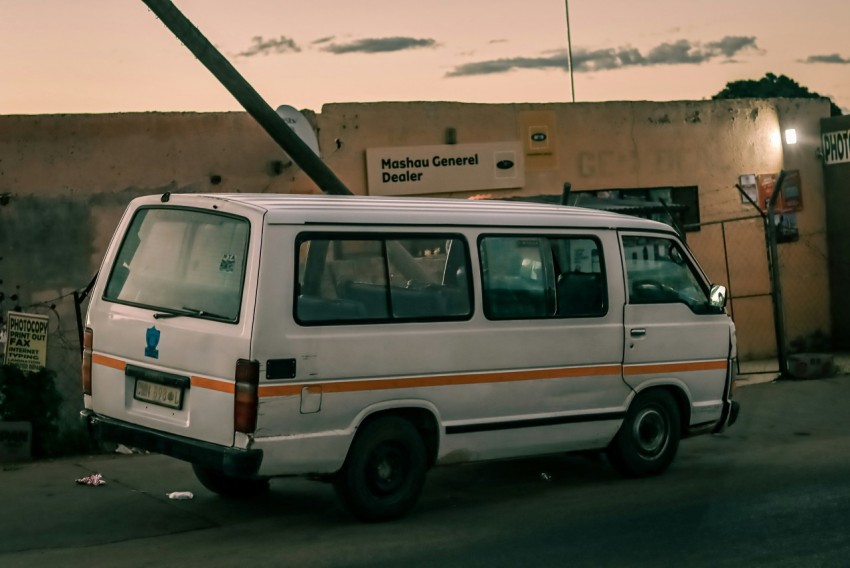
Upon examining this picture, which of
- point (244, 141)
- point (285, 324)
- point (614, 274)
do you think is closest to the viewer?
point (285, 324)

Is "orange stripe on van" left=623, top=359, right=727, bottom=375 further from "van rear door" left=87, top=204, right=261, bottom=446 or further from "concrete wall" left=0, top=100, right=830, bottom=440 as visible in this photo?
"concrete wall" left=0, top=100, right=830, bottom=440

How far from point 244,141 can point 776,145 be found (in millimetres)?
8762

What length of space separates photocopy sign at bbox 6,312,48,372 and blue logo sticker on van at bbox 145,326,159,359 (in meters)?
4.59

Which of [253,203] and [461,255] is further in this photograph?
[461,255]

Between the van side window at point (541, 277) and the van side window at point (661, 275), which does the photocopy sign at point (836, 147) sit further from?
the van side window at point (541, 277)

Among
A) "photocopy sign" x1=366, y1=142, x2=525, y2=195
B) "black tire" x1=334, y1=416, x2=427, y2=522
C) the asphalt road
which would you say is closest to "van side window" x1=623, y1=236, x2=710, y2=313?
the asphalt road

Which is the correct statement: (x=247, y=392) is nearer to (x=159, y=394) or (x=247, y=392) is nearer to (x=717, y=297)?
(x=159, y=394)

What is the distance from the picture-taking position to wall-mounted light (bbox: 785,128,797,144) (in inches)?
711

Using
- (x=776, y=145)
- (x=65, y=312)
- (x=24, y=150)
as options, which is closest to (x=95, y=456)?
(x=65, y=312)

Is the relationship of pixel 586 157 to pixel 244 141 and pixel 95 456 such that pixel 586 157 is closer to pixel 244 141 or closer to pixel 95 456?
pixel 244 141

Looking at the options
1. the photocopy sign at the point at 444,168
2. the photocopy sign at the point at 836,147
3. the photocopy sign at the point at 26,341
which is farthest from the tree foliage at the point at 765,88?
the photocopy sign at the point at 26,341

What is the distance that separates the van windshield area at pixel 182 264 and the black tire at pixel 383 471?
121 centimetres

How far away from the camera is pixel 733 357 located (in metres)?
9.73

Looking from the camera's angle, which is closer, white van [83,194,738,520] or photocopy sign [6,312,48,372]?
white van [83,194,738,520]
